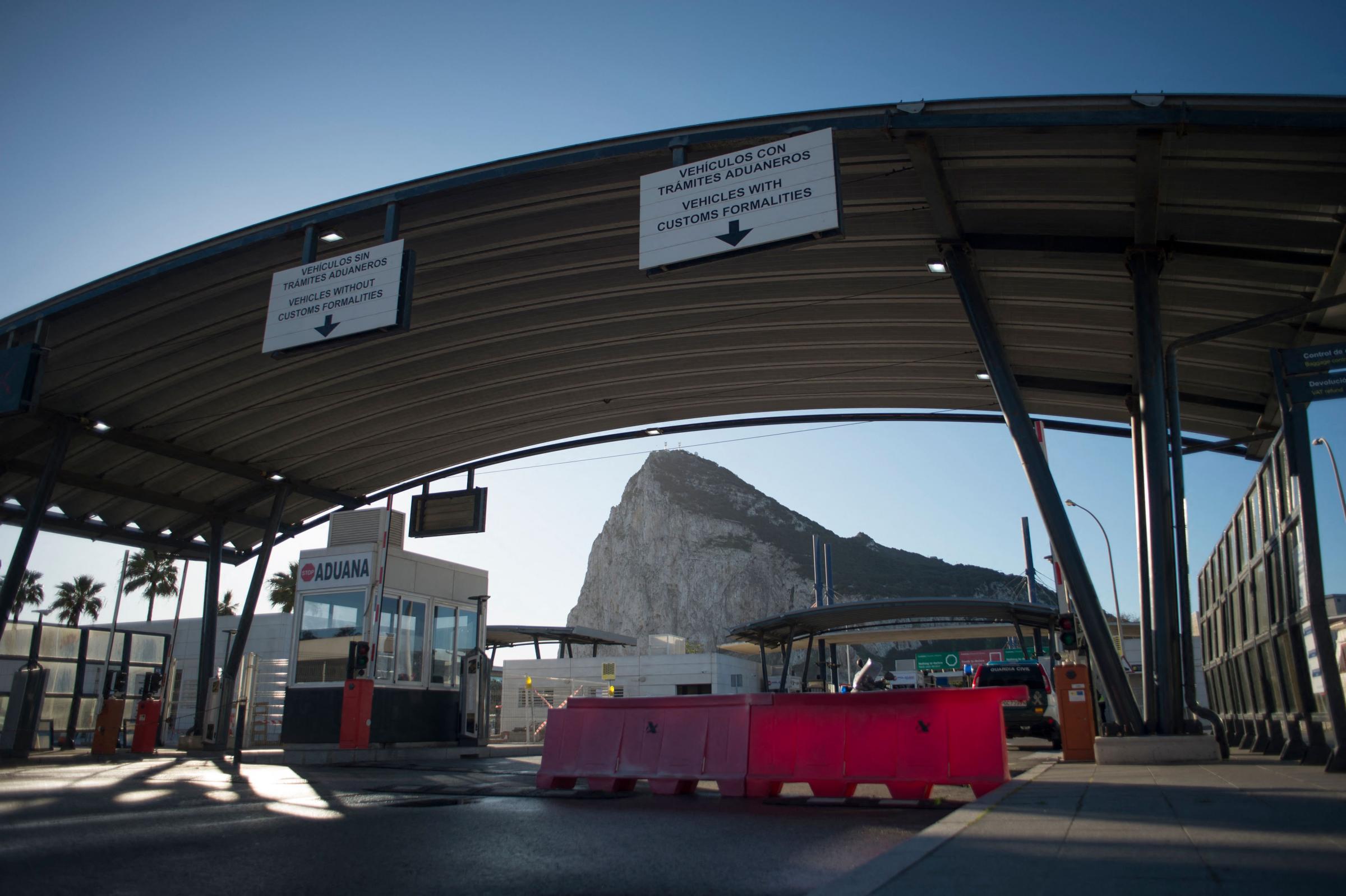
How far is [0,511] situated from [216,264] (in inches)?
460

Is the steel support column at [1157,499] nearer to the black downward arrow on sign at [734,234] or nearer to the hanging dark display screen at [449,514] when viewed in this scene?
A: the black downward arrow on sign at [734,234]

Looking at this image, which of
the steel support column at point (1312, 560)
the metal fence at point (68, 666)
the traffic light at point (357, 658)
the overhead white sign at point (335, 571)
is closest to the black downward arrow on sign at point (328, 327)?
the traffic light at point (357, 658)

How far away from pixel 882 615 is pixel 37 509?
25.2m

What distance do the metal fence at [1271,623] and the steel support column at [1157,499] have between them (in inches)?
44.2

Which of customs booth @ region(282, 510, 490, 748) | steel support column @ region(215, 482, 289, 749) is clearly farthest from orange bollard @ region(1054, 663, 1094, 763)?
steel support column @ region(215, 482, 289, 749)

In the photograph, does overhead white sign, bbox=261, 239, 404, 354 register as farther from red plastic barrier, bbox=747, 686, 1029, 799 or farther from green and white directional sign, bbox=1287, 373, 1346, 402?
green and white directional sign, bbox=1287, 373, 1346, 402

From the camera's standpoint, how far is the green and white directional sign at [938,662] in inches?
2505

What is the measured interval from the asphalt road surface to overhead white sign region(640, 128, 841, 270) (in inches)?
224

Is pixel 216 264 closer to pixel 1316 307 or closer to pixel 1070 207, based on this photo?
pixel 1070 207

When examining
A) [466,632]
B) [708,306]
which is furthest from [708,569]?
[708,306]

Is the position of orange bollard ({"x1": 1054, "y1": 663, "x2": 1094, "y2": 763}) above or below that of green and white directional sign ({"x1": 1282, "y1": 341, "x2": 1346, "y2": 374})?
below

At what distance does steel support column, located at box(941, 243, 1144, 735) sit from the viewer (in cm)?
1220

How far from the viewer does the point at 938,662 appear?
64562 mm

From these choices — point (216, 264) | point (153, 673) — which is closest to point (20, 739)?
point (153, 673)
